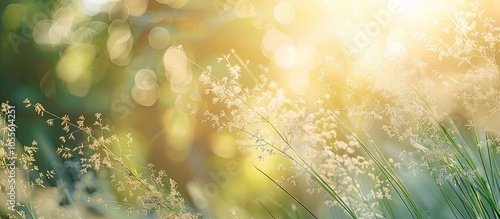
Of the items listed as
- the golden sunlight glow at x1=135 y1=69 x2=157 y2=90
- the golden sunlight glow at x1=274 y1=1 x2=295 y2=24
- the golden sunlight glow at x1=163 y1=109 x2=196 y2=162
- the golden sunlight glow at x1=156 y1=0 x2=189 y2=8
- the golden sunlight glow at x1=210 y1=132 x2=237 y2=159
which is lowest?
the golden sunlight glow at x1=210 y1=132 x2=237 y2=159

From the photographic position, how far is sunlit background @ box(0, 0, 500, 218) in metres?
1.30

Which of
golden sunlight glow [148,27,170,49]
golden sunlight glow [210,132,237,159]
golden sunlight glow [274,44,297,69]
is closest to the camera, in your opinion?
golden sunlight glow [274,44,297,69]

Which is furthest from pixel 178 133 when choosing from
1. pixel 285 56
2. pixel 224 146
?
pixel 285 56

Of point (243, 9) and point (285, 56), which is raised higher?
point (243, 9)

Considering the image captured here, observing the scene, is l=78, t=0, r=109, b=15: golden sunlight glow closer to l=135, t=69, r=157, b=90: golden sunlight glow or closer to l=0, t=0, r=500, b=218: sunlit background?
l=0, t=0, r=500, b=218: sunlit background

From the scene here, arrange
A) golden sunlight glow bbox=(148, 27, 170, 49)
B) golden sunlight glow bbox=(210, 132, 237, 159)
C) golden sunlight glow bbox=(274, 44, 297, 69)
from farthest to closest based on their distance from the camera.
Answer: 1. golden sunlight glow bbox=(148, 27, 170, 49)
2. golden sunlight glow bbox=(210, 132, 237, 159)
3. golden sunlight glow bbox=(274, 44, 297, 69)

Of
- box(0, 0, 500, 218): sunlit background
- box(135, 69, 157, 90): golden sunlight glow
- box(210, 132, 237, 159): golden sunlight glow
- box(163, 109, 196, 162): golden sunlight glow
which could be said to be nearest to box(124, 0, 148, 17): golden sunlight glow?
box(0, 0, 500, 218): sunlit background

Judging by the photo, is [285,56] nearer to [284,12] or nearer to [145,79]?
[284,12]

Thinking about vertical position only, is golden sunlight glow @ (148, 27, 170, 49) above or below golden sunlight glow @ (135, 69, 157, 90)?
above

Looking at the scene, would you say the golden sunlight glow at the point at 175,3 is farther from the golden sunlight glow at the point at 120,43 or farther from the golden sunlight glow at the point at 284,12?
the golden sunlight glow at the point at 284,12

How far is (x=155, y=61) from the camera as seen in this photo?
57.2 inches

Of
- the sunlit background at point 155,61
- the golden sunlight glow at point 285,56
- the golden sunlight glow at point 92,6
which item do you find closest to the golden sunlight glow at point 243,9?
the sunlit background at point 155,61

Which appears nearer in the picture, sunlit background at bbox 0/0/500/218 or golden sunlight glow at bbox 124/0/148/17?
sunlit background at bbox 0/0/500/218

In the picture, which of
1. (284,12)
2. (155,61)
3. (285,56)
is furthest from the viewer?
(155,61)
